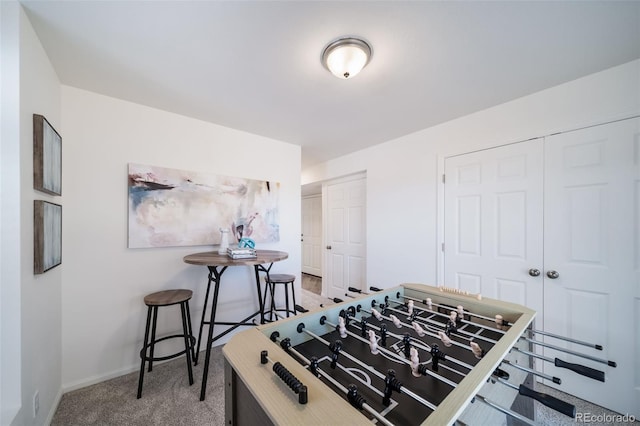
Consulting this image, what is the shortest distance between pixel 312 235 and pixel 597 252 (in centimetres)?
458

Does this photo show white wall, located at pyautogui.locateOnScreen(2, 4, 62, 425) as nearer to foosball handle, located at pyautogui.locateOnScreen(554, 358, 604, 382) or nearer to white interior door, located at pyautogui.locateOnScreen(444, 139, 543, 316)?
foosball handle, located at pyautogui.locateOnScreen(554, 358, 604, 382)

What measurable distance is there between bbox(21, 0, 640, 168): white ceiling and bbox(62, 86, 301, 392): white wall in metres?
0.20

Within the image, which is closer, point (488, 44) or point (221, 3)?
point (221, 3)

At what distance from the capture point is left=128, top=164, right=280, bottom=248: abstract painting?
2.08 metres

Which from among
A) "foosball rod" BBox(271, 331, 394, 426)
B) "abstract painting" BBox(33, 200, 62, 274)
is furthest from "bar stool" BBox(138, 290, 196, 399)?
"foosball rod" BBox(271, 331, 394, 426)

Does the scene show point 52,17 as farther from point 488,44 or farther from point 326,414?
point 488,44

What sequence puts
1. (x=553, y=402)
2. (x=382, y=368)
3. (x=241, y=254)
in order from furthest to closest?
1. (x=241, y=254)
2. (x=382, y=368)
3. (x=553, y=402)

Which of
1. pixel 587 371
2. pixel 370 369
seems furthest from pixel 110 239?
pixel 587 371

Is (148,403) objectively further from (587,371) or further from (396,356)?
(587,371)

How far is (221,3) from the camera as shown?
1167 millimetres

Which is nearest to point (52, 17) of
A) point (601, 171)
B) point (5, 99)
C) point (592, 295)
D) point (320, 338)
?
point (5, 99)

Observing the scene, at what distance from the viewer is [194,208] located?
2334mm

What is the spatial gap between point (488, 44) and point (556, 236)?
152 cm

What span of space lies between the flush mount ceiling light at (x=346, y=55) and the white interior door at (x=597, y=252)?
65.5 inches
